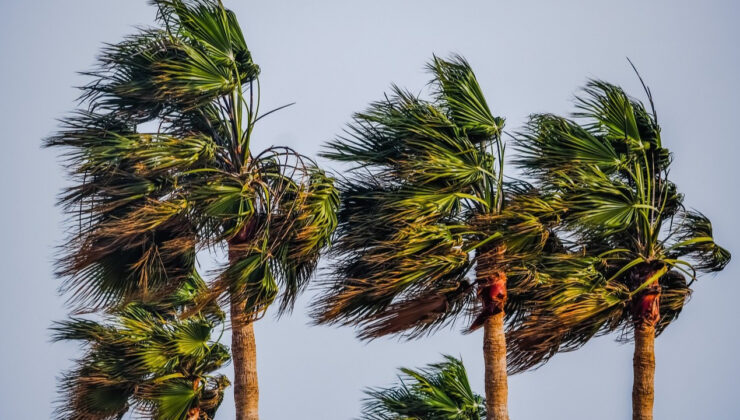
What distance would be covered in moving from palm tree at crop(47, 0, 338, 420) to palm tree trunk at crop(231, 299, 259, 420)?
13mm

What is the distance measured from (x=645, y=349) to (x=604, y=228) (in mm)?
1477

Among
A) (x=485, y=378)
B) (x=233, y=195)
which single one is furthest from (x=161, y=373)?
(x=485, y=378)

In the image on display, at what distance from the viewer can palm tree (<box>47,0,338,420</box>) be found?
15266 mm

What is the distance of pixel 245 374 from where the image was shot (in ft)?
52.1

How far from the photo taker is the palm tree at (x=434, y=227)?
49.4 feet

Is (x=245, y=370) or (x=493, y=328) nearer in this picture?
(x=493, y=328)

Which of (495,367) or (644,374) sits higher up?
(644,374)

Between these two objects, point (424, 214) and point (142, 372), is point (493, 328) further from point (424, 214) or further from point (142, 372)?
point (142, 372)

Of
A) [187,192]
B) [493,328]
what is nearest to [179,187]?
[187,192]

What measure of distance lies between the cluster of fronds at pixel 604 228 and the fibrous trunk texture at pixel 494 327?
1.19ft

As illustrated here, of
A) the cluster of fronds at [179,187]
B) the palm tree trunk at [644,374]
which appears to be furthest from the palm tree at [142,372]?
the palm tree trunk at [644,374]

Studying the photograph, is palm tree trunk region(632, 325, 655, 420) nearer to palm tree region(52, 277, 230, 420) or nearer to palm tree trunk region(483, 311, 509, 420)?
palm tree trunk region(483, 311, 509, 420)

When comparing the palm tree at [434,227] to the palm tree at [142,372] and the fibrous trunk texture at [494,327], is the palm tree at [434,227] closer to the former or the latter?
the fibrous trunk texture at [494,327]

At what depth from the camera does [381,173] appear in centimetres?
1584
